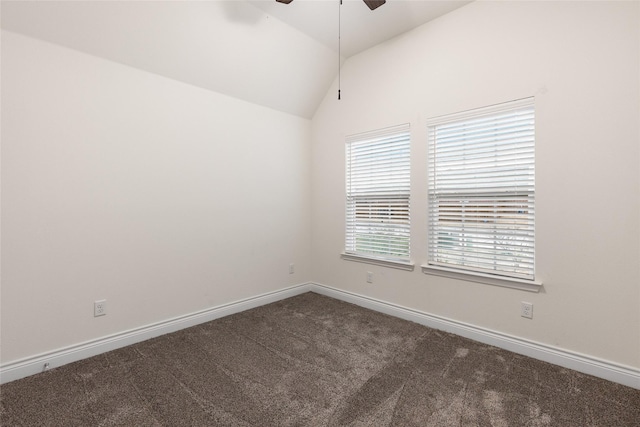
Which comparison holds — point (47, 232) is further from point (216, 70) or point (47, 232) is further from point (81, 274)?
point (216, 70)

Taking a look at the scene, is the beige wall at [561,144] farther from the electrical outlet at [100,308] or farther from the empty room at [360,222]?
the electrical outlet at [100,308]

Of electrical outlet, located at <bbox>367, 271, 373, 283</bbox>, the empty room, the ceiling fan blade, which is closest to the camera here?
the empty room

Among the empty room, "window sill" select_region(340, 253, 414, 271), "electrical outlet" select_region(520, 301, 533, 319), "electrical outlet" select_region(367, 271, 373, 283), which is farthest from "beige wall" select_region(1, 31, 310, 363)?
"electrical outlet" select_region(520, 301, 533, 319)

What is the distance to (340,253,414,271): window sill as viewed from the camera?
10.2 ft

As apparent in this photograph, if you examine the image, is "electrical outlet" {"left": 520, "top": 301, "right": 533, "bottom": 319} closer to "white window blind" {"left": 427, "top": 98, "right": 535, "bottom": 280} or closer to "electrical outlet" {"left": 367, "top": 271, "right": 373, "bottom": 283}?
"white window blind" {"left": 427, "top": 98, "right": 535, "bottom": 280}

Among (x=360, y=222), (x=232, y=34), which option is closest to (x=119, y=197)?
(x=232, y=34)

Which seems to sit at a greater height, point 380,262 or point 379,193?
point 379,193

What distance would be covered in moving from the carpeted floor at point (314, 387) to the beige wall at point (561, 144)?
35 centimetres

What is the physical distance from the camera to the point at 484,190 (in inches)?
102

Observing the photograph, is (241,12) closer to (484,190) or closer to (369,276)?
(484,190)

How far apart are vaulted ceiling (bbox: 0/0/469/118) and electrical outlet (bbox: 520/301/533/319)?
262 centimetres

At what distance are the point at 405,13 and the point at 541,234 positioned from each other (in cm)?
227

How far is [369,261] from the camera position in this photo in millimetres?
3449

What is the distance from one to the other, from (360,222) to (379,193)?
45 centimetres
